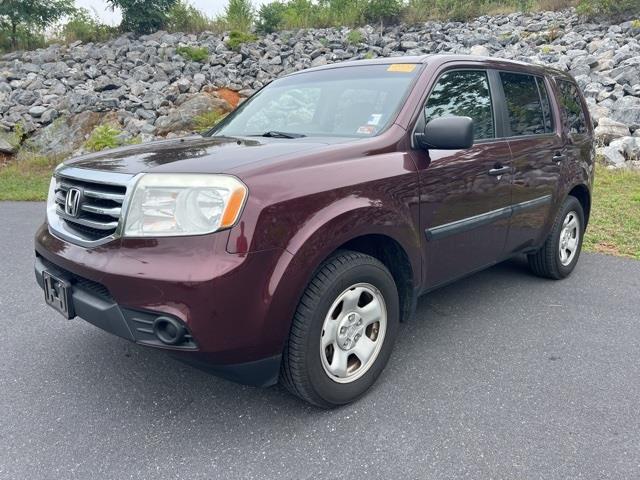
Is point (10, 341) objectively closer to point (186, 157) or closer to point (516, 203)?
point (186, 157)

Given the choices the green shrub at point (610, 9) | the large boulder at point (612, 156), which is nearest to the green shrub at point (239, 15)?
the green shrub at point (610, 9)

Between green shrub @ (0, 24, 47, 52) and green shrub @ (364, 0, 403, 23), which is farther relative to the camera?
green shrub @ (0, 24, 47, 52)

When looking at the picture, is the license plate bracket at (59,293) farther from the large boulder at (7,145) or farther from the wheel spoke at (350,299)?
the large boulder at (7,145)

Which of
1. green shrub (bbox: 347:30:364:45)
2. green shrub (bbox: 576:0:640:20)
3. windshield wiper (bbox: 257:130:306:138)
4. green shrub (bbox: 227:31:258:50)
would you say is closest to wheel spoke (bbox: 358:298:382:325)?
windshield wiper (bbox: 257:130:306:138)

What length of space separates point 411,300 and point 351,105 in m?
1.26

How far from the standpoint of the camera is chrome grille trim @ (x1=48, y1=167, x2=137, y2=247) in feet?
7.48

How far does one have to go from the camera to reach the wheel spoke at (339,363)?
2588 millimetres

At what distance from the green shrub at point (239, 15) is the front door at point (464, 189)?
51.6ft

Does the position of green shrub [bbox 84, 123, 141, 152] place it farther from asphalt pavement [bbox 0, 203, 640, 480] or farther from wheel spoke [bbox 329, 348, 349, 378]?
wheel spoke [bbox 329, 348, 349, 378]

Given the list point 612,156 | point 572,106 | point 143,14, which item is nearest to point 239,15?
point 143,14

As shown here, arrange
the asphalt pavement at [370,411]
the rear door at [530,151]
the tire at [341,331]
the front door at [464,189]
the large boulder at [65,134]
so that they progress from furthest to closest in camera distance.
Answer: the large boulder at [65,134] → the rear door at [530,151] → the front door at [464,189] → the tire at [341,331] → the asphalt pavement at [370,411]

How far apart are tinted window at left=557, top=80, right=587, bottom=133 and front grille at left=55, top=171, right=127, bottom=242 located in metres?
3.77

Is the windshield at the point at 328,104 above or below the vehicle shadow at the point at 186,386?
above

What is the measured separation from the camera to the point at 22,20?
17234 mm
